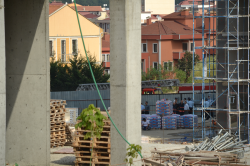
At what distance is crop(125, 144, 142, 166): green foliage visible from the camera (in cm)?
1220

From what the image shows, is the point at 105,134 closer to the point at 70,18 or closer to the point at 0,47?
the point at 0,47

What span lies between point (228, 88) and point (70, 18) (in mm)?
32118

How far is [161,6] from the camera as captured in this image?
150 meters

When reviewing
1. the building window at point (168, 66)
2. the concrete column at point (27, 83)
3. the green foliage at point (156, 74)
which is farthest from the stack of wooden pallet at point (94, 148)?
the building window at point (168, 66)

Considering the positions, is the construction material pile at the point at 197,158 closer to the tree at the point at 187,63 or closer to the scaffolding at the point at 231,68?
the scaffolding at the point at 231,68

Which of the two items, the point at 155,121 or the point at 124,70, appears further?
the point at 155,121

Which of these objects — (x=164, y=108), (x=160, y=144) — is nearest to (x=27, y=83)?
(x=160, y=144)

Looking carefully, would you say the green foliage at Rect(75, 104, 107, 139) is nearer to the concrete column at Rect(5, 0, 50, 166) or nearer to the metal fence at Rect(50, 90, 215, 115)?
the concrete column at Rect(5, 0, 50, 166)

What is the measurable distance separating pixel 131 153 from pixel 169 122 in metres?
14.5

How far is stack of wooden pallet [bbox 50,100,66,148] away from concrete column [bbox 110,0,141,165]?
765cm

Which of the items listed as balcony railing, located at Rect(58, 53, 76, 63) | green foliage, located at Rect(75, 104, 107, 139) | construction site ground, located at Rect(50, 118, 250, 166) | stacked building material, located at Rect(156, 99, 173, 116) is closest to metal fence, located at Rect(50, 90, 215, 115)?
stacked building material, located at Rect(156, 99, 173, 116)

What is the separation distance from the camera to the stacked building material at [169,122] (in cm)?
2642

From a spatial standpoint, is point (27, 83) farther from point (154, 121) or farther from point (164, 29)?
point (164, 29)

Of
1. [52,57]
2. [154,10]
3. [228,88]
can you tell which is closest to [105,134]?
[228,88]
